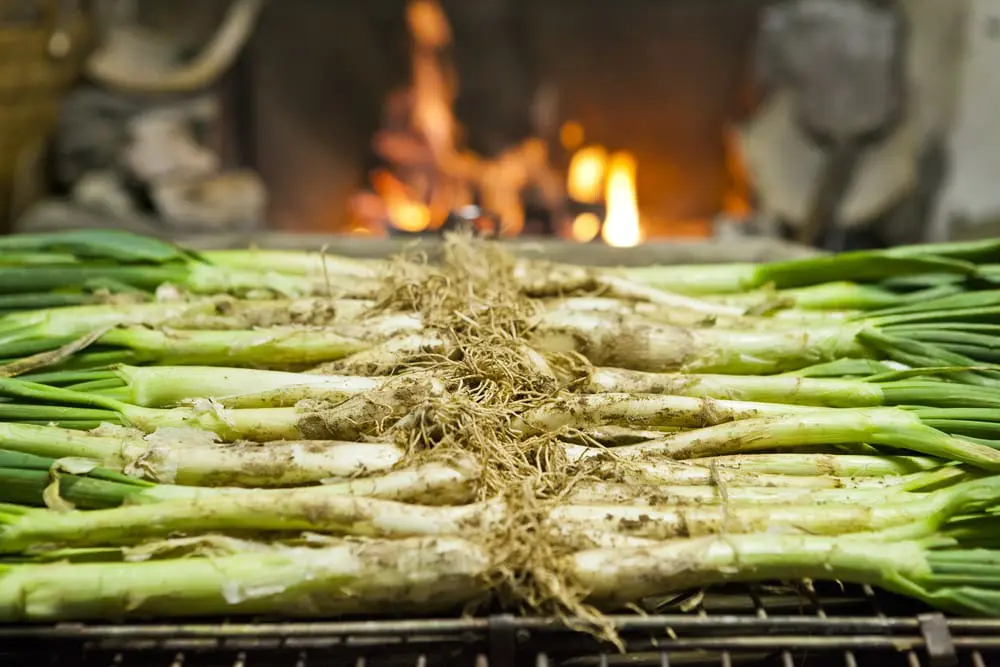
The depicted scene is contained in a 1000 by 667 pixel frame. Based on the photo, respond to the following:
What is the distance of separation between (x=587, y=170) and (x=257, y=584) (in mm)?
3651

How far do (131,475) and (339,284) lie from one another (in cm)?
62

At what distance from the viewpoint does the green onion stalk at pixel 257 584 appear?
1.27 metres

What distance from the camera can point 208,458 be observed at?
1432 mm

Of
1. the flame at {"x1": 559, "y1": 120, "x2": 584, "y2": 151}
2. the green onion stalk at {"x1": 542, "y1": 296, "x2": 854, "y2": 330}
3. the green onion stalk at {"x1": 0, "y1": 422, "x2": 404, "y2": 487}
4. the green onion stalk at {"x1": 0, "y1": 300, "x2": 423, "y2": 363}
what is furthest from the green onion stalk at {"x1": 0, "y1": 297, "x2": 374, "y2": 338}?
the flame at {"x1": 559, "y1": 120, "x2": 584, "y2": 151}

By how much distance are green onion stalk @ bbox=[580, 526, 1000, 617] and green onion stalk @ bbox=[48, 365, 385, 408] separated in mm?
571

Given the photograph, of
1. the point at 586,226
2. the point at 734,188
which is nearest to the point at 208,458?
the point at 586,226

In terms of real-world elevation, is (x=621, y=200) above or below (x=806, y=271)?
above

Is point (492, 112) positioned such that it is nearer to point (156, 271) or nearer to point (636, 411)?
point (156, 271)

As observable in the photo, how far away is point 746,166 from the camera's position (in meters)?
4.21

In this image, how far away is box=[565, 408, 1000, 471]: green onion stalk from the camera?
149 centimetres

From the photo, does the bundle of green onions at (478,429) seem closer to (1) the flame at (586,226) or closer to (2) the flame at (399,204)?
(1) the flame at (586,226)

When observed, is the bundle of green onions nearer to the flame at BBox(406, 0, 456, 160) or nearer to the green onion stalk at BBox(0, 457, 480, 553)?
the green onion stalk at BBox(0, 457, 480, 553)

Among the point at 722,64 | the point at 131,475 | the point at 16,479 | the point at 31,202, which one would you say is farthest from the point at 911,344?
the point at 31,202

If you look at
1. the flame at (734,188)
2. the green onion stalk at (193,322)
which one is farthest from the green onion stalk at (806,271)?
the flame at (734,188)
